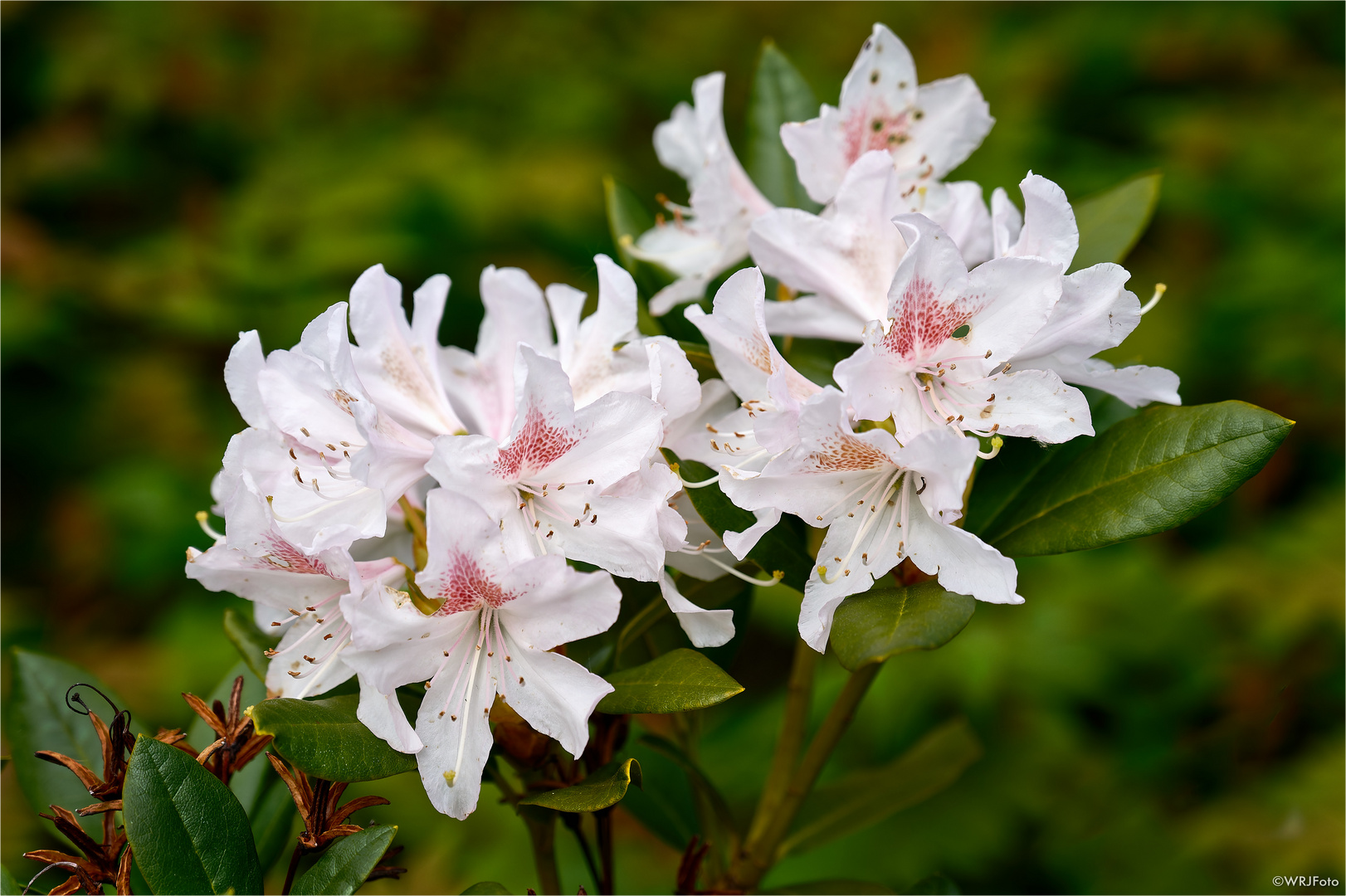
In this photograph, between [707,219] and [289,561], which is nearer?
[289,561]

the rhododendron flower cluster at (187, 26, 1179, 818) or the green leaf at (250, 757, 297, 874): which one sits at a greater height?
the rhododendron flower cluster at (187, 26, 1179, 818)

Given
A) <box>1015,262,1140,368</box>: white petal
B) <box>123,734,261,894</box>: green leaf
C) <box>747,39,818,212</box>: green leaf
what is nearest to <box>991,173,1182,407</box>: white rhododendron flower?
<box>1015,262,1140,368</box>: white petal

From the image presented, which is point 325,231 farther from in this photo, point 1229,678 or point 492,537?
point 1229,678

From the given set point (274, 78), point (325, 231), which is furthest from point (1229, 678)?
point (274, 78)

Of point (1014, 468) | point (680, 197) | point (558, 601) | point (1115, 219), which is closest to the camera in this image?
point (558, 601)

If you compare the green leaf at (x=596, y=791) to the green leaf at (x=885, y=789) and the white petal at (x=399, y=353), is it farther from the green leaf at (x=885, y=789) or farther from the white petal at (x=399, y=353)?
the green leaf at (x=885, y=789)

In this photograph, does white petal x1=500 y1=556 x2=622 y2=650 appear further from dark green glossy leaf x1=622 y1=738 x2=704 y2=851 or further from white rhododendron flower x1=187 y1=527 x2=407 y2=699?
dark green glossy leaf x1=622 y1=738 x2=704 y2=851

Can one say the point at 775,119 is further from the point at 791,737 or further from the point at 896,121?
the point at 791,737

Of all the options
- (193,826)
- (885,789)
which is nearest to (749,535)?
(193,826)
